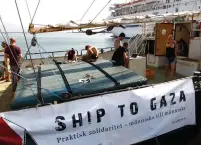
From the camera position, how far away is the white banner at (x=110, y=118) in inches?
147

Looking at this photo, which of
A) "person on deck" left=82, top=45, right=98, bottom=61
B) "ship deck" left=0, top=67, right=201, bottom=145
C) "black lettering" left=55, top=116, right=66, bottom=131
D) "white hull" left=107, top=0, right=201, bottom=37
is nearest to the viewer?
"black lettering" left=55, top=116, right=66, bottom=131

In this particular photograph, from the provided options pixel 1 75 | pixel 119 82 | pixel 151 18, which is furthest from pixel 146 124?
pixel 1 75

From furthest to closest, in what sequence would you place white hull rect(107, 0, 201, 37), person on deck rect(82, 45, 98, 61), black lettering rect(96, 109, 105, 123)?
white hull rect(107, 0, 201, 37)
person on deck rect(82, 45, 98, 61)
black lettering rect(96, 109, 105, 123)

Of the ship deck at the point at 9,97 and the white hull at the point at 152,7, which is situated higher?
the white hull at the point at 152,7

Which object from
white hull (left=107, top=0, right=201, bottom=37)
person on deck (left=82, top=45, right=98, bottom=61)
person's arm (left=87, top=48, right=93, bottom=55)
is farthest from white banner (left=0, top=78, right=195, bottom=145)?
white hull (left=107, top=0, right=201, bottom=37)

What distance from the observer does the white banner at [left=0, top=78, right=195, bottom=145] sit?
374 cm

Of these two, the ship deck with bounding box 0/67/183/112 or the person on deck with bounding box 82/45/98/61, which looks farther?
the person on deck with bounding box 82/45/98/61

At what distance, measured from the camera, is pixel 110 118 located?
4.32m

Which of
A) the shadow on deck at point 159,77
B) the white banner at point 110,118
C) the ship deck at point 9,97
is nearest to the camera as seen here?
the white banner at point 110,118

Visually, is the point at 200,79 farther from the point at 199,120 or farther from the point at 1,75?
the point at 1,75

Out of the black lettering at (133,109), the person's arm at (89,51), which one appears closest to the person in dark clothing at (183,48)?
the person's arm at (89,51)

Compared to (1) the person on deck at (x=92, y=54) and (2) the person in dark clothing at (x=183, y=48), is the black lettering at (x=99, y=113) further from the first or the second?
(2) the person in dark clothing at (x=183, y=48)

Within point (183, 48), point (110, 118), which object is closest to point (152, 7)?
point (183, 48)

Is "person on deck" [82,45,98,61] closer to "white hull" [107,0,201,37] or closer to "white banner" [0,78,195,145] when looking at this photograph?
"white banner" [0,78,195,145]
